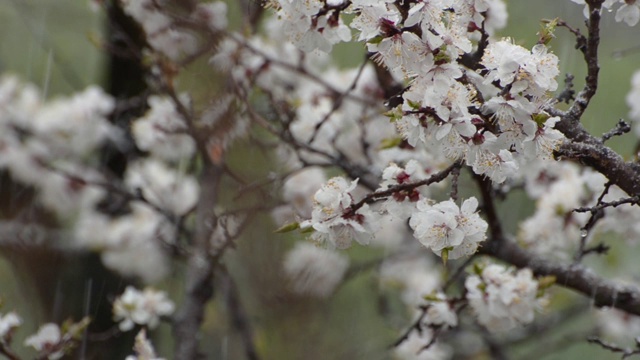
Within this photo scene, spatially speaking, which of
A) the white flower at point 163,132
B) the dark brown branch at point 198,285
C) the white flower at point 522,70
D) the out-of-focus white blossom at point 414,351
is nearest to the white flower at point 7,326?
the dark brown branch at point 198,285

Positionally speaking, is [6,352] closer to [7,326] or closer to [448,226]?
[7,326]

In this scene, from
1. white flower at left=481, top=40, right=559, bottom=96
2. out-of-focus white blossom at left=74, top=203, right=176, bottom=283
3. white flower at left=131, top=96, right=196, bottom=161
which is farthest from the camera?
out-of-focus white blossom at left=74, top=203, right=176, bottom=283

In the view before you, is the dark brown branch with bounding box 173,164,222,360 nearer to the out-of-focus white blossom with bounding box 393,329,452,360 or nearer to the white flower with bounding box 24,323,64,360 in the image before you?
the white flower with bounding box 24,323,64,360

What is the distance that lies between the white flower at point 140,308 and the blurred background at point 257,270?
0.64ft

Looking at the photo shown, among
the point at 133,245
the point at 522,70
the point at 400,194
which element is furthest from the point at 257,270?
the point at 133,245

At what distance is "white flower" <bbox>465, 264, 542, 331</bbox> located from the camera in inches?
69.2

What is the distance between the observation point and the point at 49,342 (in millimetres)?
1738

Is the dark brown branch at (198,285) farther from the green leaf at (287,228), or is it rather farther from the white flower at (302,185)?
the green leaf at (287,228)

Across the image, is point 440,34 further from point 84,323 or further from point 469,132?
A: point 84,323

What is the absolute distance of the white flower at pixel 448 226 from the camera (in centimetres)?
126

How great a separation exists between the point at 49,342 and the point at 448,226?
93 cm

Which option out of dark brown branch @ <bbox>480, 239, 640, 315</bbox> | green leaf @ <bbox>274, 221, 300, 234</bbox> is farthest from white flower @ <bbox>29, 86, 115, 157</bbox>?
green leaf @ <bbox>274, 221, 300, 234</bbox>

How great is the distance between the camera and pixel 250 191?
1496 millimetres

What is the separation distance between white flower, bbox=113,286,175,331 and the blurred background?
7.7 inches
